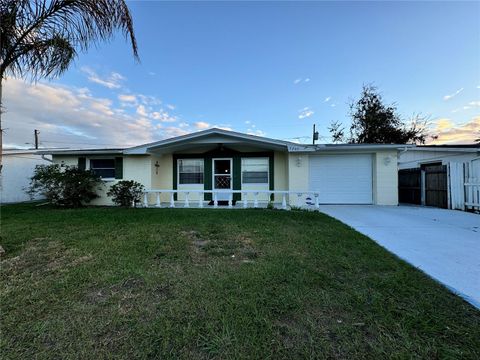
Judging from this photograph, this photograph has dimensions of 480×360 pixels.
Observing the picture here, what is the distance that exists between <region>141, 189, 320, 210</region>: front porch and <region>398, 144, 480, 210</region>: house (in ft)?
16.2

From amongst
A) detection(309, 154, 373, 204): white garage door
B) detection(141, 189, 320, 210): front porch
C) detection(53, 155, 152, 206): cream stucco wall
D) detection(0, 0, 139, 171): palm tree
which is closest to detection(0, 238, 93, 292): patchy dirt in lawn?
detection(0, 0, 139, 171): palm tree

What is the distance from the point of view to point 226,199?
38.3 ft

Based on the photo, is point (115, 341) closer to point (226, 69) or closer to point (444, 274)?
point (444, 274)

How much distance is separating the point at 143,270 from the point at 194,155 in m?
9.09

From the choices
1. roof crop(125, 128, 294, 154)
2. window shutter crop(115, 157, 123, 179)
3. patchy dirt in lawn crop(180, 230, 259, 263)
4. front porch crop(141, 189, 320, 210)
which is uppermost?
roof crop(125, 128, 294, 154)

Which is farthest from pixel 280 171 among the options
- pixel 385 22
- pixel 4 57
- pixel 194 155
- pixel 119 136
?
pixel 119 136

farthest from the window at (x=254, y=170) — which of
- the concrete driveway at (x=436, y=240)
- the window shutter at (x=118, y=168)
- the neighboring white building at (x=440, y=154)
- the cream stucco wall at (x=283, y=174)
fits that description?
the neighboring white building at (x=440, y=154)

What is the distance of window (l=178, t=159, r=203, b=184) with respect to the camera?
40.2 feet

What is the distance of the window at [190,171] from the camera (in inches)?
483

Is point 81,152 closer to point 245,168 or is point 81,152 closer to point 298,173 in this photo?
point 245,168

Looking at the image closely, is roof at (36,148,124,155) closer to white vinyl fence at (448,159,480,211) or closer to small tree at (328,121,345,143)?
white vinyl fence at (448,159,480,211)

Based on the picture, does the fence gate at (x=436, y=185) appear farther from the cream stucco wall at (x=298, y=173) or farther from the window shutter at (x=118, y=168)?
the window shutter at (x=118, y=168)

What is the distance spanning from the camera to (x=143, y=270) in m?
3.54

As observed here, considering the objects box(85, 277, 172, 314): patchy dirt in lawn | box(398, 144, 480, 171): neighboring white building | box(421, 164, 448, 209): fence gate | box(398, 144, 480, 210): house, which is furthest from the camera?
box(398, 144, 480, 171): neighboring white building
